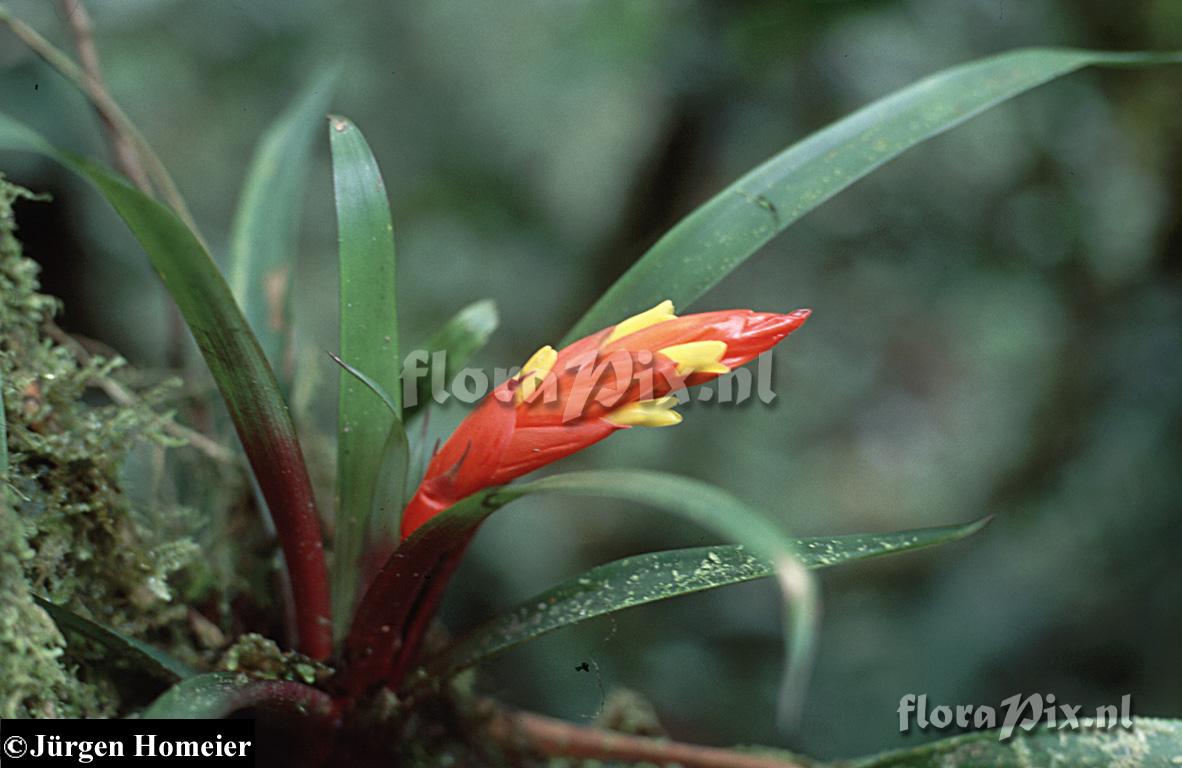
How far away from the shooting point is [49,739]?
689 millimetres

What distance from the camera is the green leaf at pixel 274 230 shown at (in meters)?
1.05

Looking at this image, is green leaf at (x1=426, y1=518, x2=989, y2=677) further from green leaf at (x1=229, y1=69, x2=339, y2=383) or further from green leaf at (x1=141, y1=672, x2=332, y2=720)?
green leaf at (x1=229, y1=69, x2=339, y2=383)

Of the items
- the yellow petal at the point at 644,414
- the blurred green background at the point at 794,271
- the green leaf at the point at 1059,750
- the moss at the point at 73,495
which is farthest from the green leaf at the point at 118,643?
the blurred green background at the point at 794,271

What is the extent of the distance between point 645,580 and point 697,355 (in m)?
0.22

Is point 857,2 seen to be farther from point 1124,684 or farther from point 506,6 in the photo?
point 1124,684

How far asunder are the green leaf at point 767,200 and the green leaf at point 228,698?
0.39 metres

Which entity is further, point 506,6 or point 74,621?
point 506,6

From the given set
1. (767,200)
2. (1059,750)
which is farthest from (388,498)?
(1059,750)

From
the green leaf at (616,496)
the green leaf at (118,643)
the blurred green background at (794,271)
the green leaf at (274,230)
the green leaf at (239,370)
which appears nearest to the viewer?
the green leaf at (616,496)

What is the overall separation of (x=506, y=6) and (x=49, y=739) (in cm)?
221

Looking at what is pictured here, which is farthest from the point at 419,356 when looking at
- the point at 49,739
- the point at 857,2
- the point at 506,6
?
the point at 506,6

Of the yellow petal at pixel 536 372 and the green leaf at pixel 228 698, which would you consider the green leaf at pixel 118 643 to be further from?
the yellow petal at pixel 536 372

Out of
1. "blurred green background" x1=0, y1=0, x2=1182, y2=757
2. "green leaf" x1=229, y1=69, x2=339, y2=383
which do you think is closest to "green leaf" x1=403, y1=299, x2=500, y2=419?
"green leaf" x1=229, y1=69, x2=339, y2=383

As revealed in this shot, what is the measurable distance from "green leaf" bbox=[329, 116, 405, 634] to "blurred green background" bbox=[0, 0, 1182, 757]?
3.06 feet
